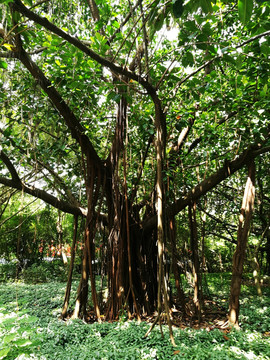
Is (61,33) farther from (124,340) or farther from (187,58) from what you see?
(124,340)

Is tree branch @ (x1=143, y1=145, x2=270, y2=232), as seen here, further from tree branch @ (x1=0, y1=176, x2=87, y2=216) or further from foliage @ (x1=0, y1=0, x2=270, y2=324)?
tree branch @ (x1=0, y1=176, x2=87, y2=216)

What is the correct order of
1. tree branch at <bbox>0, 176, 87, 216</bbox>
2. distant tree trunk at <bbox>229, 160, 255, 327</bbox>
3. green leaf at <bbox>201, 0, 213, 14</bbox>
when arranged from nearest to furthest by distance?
green leaf at <bbox>201, 0, 213, 14</bbox> → distant tree trunk at <bbox>229, 160, 255, 327</bbox> → tree branch at <bbox>0, 176, 87, 216</bbox>

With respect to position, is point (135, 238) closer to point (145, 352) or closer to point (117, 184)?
point (117, 184)

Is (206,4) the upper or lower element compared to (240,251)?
upper

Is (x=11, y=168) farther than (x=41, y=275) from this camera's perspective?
No

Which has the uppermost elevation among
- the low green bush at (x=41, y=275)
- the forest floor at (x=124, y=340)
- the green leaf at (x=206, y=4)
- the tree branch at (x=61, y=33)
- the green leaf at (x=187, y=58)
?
the tree branch at (x=61, y=33)

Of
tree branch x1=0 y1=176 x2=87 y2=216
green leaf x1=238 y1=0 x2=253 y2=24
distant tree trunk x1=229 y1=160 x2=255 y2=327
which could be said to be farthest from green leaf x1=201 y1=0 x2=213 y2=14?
tree branch x1=0 y1=176 x2=87 y2=216

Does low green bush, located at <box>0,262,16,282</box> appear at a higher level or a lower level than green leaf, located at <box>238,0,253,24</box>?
lower

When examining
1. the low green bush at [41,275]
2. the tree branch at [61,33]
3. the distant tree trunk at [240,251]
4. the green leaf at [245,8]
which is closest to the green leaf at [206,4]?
the green leaf at [245,8]

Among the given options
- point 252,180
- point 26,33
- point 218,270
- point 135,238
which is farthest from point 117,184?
point 218,270

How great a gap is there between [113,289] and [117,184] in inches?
48.7

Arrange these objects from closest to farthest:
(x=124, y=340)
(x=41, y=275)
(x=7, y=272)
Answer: (x=124, y=340) < (x=41, y=275) < (x=7, y=272)

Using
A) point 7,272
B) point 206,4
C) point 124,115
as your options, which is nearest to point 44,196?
point 124,115

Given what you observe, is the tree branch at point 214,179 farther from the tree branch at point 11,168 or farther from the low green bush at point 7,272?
the low green bush at point 7,272
